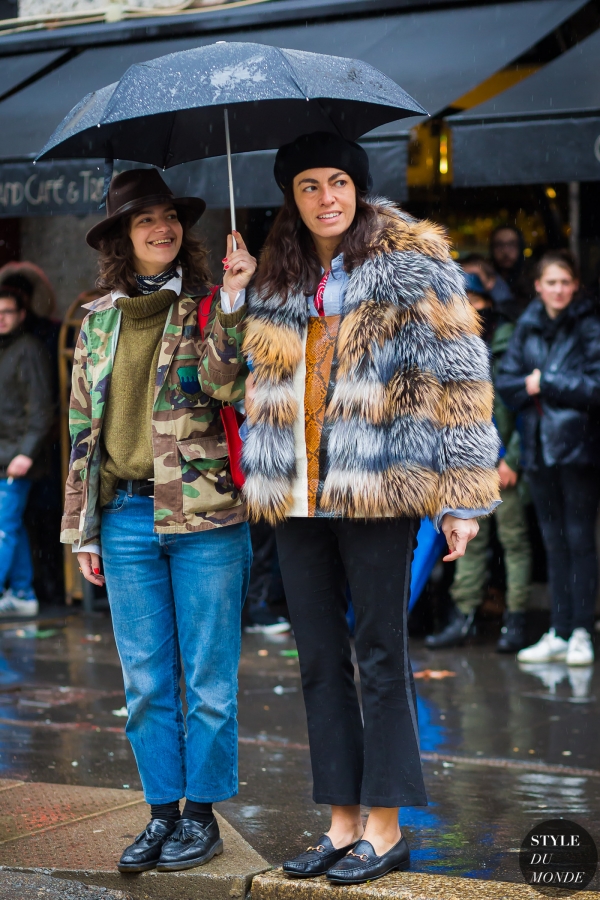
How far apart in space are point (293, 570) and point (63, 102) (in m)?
6.30

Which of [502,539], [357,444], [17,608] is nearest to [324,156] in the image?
[357,444]

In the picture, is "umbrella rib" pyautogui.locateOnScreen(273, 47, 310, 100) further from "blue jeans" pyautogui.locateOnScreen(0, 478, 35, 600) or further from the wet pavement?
"blue jeans" pyautogui.locateOnScreen(0, 478, 35, 600)

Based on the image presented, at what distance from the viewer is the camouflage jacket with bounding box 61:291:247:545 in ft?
12.1

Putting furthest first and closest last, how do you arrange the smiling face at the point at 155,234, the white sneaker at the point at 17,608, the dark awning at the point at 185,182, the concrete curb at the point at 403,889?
1. the white sneaker at the point at 17,608
2. the dark awning at the point at 185,182
3. the smiling face at the point at 155,234
4. the concrete curb at the point at 403,889

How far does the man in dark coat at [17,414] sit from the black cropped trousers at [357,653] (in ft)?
16.9

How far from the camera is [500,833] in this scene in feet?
13.9

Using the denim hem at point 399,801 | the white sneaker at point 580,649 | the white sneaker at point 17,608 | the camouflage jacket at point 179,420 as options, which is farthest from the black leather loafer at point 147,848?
the white sneaker at point 17,608

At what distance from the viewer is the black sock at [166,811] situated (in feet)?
12.7

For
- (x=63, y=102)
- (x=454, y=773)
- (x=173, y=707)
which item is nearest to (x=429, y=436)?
(x=173, y=707)

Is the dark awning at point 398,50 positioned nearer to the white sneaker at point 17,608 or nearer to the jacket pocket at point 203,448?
the white sneaker at point 17,608

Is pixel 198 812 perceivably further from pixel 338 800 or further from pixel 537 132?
pixel 537 132

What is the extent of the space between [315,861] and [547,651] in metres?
3.99

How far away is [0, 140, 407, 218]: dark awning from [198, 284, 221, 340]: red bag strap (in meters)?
3.68

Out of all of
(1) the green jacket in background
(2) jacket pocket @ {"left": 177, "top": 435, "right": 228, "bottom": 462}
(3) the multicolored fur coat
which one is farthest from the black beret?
(1) the green jacket in background
